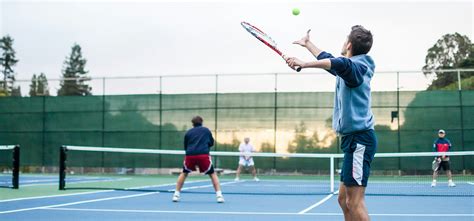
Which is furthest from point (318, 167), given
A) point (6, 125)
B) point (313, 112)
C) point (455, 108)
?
point (6, 125)

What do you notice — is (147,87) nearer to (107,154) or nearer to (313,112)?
(107,154)

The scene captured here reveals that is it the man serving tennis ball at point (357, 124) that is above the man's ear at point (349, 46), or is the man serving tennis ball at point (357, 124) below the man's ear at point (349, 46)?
below

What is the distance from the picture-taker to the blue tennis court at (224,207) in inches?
276

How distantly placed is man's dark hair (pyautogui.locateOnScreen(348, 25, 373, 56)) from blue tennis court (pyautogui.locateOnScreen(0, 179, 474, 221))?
3.32 metres

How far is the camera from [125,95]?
70.0 feet

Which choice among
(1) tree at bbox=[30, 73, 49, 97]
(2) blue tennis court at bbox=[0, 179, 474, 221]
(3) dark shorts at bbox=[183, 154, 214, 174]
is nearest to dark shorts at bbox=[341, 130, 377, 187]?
(2) blue tennis court at bbox=[0, 179, 474, 221]

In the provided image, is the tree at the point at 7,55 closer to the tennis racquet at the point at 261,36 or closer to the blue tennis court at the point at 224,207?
the blue tennis court at the point at 224,207

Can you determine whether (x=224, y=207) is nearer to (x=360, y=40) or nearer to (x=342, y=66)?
(x=360, y=40)

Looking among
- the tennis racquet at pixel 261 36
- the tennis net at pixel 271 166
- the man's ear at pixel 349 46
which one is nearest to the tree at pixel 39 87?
the tennis net at pixel 271 166

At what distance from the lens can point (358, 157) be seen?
3859mm

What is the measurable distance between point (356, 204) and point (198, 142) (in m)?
5.73

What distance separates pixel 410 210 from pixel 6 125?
17477 millimetres

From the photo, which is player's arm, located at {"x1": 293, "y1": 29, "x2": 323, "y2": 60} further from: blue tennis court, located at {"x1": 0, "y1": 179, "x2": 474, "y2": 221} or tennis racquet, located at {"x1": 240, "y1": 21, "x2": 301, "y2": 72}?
blue tennis court, located at {"x1": 0, "y1": 179, "x2": 474, "y2": 221}

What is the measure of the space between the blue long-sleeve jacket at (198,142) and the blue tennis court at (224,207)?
29.5 inches
